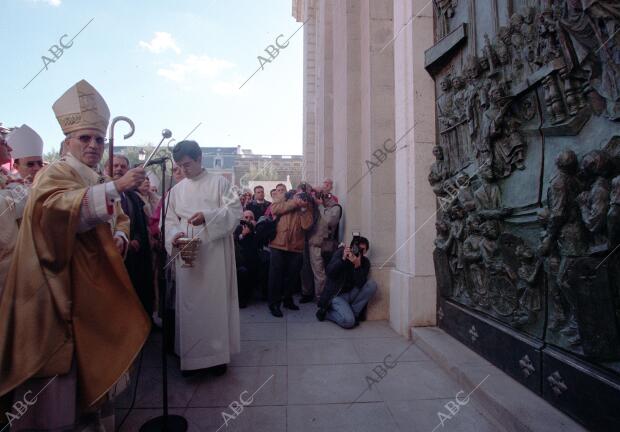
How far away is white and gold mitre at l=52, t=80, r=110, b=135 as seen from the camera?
8.11 ft

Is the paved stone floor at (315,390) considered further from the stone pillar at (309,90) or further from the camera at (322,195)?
the stone pillar at (309,90)

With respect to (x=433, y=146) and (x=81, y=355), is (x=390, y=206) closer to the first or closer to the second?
(x=433, y=146)

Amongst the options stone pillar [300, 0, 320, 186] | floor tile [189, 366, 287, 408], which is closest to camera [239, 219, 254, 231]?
floor tile [189, 366, 287, 408]

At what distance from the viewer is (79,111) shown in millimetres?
2467

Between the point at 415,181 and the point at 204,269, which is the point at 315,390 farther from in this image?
the point at 415,181

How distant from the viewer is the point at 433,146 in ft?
14.3

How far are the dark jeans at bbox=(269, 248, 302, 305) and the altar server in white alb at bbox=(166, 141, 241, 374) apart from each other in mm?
1954

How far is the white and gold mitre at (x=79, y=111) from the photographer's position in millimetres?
2473

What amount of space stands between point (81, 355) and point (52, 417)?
0.35 meters

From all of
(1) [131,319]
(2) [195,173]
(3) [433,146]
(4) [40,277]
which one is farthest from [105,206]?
(3) [433,146]

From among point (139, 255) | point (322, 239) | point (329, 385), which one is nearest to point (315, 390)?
point (329, 385)

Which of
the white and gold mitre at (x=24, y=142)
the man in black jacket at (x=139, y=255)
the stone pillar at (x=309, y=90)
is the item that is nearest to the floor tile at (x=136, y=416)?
the man in black jacket at (x=139, y=255)

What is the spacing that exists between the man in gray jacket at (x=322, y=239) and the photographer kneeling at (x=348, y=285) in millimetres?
1119

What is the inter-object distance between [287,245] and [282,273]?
0.44 metres
